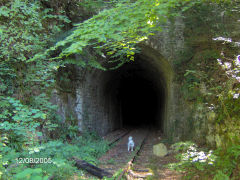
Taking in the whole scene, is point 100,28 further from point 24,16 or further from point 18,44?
point 24,16

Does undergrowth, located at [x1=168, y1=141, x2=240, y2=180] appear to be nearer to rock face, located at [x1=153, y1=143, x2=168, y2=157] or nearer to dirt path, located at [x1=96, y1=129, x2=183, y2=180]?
dirt path, located at [x1=96, y1=129, x2=183, y2=180]

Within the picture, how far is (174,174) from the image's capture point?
5.10 metres

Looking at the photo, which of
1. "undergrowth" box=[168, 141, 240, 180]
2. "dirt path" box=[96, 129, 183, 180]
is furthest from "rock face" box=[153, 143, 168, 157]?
"undergrowth" box=[168, 141, 240, 180]

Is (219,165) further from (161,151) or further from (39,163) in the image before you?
(39,163)

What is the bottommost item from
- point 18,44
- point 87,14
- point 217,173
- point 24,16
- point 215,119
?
point 217,173

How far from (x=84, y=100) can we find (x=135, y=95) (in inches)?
643

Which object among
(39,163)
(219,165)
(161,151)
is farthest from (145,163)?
(39,163)

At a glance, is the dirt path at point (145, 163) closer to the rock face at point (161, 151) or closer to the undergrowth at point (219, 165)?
the rock face at point (161, 151)

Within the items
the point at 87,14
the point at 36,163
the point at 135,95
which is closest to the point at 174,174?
the point at 36,163

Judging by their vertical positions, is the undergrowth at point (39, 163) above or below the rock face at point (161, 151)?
above

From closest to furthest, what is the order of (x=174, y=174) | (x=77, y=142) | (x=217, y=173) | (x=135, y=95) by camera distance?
1. (x=217, y=173)
2. (x=174, y=174)
3. (x=77, y=142)
4. (x=135, y=95)

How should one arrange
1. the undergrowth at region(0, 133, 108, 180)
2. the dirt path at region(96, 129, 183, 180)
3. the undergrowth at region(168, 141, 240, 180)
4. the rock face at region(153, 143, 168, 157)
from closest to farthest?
the undergrowth at region(0, 133, 108, 180)
the undergrowth at region(168, 141, 240, 180)
the dirt path at region(96, 129, 183, 180)
the rock face at region(153, 143, 168, 157)

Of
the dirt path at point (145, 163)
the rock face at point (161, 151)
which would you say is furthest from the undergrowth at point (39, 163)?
the rock face at point (161, 151)

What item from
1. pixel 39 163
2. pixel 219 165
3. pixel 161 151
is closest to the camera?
pixel 219 165
